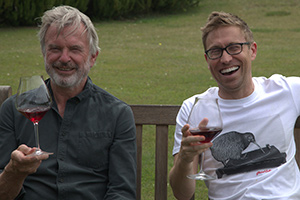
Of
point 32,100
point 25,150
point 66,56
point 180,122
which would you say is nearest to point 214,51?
point 180,122

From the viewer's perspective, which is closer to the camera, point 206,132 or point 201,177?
point 206,132

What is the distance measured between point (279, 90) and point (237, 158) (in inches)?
23.0

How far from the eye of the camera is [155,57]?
1493cm

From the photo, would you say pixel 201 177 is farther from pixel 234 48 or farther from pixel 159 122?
pixel 159 122

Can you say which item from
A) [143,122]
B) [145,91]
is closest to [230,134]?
[143,122]

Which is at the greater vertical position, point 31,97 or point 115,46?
point 31,97

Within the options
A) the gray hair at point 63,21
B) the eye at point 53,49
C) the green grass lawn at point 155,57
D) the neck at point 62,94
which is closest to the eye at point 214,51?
the gray hair at point 63,21

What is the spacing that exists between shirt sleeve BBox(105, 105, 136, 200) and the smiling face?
0.73 meters

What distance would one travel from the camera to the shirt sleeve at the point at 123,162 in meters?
3.40

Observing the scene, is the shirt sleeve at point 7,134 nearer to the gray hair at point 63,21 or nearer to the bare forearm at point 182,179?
the gray hair at point 63,21

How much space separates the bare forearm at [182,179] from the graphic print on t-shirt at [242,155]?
0.31 m

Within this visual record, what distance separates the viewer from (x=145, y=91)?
428 inches

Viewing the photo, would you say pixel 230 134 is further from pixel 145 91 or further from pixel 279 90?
pixel 145 91

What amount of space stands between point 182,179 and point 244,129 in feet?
1.97
